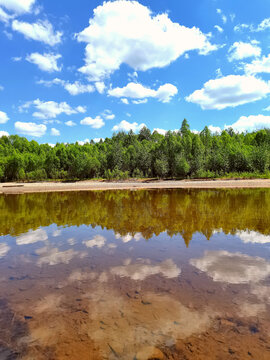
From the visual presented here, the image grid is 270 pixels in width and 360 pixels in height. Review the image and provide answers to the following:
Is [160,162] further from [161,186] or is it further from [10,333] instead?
[10,333]

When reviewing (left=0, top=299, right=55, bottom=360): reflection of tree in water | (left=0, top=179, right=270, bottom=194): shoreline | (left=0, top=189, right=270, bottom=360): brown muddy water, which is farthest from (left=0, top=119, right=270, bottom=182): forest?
(left=0, top=299, right=55, bottom=360): reflection of tree in water

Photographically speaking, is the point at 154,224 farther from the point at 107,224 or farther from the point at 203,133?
the point at 203,133

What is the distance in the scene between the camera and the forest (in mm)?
64250

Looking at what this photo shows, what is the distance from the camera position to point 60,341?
162 inches

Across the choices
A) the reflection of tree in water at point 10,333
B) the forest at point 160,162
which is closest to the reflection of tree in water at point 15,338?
the reflection of tree in water at point 10,333

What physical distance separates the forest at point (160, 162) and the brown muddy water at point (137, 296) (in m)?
55.4

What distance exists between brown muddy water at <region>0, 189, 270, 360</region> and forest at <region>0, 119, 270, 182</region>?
5543 centimetres

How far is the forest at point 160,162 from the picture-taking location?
6425cm

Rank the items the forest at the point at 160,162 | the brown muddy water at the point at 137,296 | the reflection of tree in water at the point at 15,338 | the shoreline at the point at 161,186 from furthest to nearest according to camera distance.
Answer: the forest at the point at 160,162 → the shoreline at the point at 161,186 → the brown muddy water at the point at 137,296 → the reflection of tree in water at the point at 15,338

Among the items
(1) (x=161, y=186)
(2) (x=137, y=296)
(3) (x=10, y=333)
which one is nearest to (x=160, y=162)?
(1) (x=161, y=186)

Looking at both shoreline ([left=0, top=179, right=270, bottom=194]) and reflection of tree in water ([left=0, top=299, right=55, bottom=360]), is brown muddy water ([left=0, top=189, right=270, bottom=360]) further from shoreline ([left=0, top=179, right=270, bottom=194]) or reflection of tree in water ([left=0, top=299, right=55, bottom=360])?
shoreline ([left=0, top=179, right=270, bottom=194])

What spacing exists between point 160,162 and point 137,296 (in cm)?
6367

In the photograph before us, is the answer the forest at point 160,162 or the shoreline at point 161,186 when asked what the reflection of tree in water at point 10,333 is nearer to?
the shoreline at point 161,186

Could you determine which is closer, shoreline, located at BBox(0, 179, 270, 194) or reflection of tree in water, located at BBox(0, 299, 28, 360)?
reflection of tree in water, located at BBox(0, 299, 28, 360)
